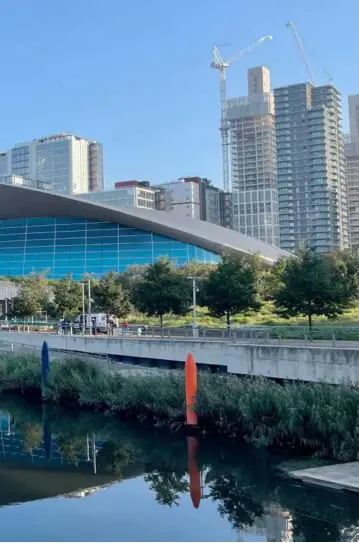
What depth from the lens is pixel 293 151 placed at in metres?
124

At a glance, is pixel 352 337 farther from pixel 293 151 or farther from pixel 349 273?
pixel 293 151

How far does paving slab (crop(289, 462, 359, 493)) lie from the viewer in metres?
11.9

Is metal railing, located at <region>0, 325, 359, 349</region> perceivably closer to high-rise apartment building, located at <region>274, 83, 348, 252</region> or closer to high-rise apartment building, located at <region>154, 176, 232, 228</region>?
high-rise apartment building, located at <region>274, 83, 348, 252</region>

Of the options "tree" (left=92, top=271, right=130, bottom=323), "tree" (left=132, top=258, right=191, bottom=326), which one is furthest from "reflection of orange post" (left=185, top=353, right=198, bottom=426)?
"tree" (left=92, top=271, right=130, bottom=323)

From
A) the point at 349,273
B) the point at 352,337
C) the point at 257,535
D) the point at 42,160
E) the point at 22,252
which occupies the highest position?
the point at 42,160

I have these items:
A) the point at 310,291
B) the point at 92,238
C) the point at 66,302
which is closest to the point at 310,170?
the point at 92,238

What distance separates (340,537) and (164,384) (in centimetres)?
952

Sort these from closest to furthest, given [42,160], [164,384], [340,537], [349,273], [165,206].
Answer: [340,537]
[164,384]
[349,273]
[165,206]
[42,160]

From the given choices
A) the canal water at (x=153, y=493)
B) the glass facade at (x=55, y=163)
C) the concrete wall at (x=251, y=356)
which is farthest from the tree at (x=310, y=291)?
the glass facade at (x=55, y=163)

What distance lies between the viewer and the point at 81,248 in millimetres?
57719

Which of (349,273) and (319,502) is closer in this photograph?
(319,502)

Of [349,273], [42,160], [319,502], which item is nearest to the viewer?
[319,502]

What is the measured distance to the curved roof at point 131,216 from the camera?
5562 centimetres

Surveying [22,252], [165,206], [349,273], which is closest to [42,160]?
[165,206]
